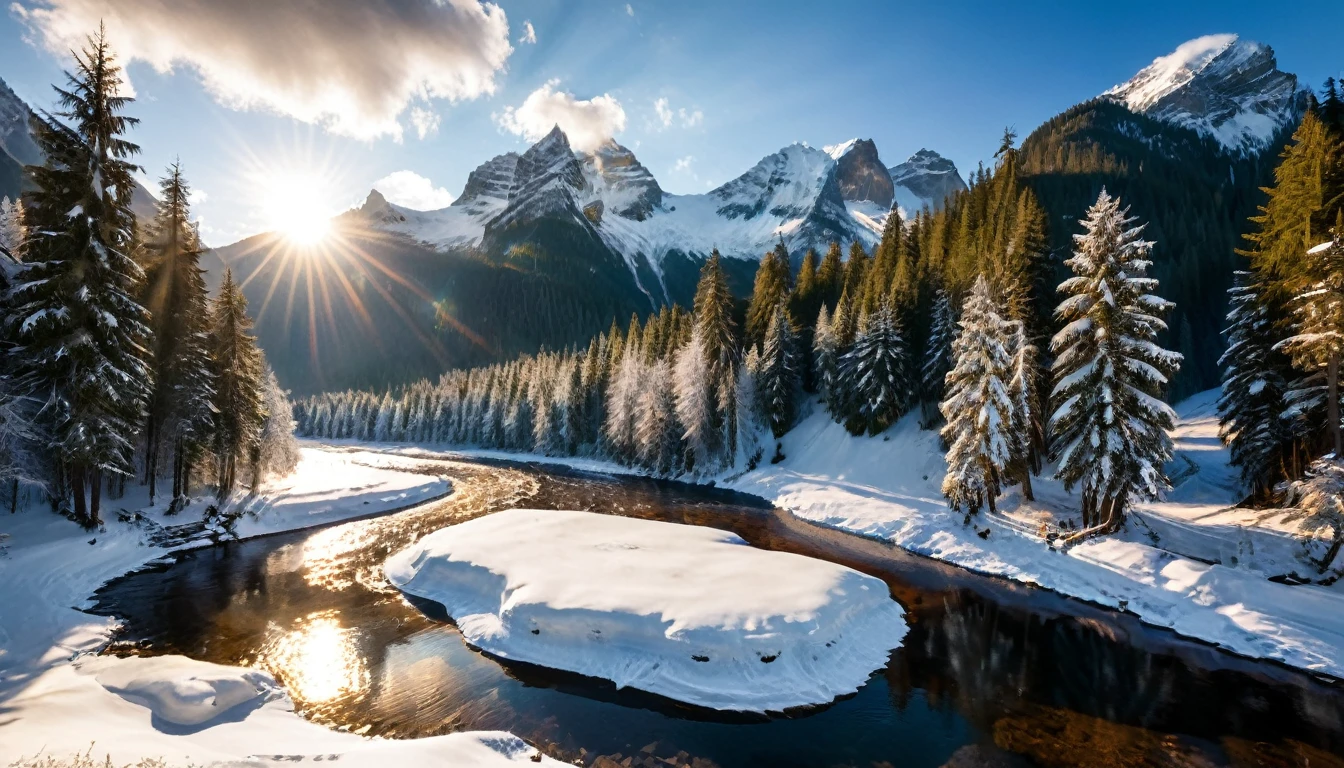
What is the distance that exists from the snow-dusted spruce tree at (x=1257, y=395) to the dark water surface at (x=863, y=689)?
14.7 metres

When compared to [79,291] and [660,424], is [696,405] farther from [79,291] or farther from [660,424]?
[79,291]

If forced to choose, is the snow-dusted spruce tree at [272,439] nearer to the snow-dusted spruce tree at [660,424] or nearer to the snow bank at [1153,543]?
the snow-dusted spruce tree at [660,424]

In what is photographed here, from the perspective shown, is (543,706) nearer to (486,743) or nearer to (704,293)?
(486,743)

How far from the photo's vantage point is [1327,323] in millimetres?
22734

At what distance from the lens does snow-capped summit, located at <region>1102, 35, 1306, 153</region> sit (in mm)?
156000

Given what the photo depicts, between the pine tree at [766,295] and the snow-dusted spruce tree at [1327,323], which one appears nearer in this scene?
the snow-dusted spruce tree at [1327,323]

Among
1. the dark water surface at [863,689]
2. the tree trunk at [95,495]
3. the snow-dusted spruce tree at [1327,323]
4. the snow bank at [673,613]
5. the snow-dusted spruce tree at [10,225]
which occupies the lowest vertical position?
the dark water surface at [863,689]

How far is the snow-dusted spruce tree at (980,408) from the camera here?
3138 cm

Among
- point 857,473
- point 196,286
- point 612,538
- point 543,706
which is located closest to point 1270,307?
point 857,473

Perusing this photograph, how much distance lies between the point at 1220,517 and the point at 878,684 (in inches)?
1024

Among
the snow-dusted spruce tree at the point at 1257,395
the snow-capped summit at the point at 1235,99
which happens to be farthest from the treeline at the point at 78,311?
the snow-capped summit at the point at 1235,99

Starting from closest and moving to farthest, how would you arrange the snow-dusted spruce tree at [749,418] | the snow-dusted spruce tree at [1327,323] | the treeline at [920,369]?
the snow-dusted spruce tree at [1327,323] → the treeline at [920,369] → the snow-dusted spruce tree at [749,418]

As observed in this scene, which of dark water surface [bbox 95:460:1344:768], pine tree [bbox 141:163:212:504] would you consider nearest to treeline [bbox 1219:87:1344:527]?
dark water surface [bbox 95:460:1344:768]

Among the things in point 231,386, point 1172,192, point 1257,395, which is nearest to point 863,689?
point 1257,395
